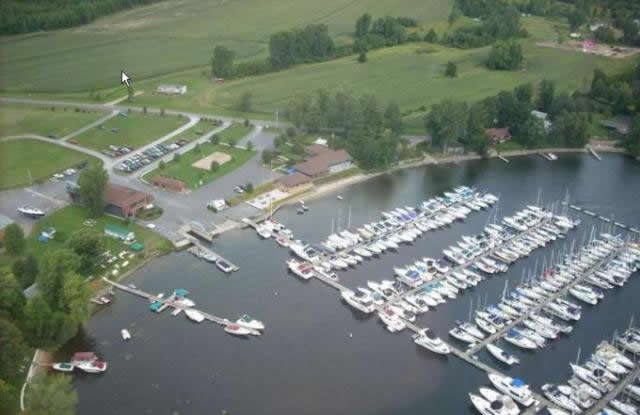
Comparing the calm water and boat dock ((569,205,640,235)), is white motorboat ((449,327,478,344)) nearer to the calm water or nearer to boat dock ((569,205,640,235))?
the calm water

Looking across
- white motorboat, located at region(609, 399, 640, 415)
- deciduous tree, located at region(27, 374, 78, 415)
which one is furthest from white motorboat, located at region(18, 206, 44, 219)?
white motorboat, located at region(609, 399, 640, 415)

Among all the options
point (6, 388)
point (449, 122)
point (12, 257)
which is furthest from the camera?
point (449, 122)

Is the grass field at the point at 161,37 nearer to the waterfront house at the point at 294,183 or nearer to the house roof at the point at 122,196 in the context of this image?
the house roof at the point at 122,196

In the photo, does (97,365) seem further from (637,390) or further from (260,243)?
(637,390)

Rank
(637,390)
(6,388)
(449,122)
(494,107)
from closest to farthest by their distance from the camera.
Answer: (6,388) < (637,390) < (449,122) < (494,107)

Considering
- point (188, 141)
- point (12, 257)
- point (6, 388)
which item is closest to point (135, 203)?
point (12, 257)

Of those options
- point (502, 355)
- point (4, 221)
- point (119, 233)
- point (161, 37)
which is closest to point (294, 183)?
point (119, 233)
